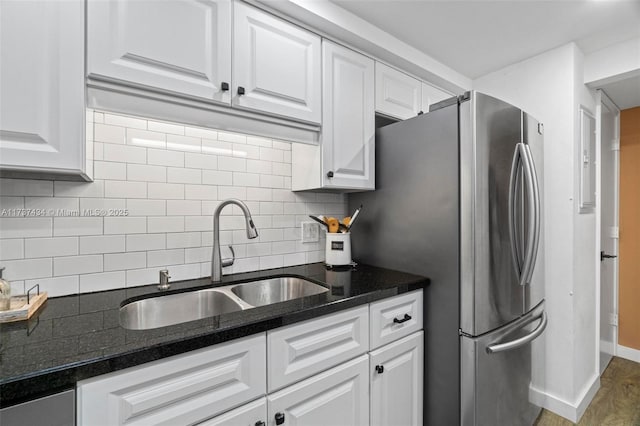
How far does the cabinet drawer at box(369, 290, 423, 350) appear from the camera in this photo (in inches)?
53.4

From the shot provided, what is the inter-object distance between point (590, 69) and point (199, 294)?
2804 mm

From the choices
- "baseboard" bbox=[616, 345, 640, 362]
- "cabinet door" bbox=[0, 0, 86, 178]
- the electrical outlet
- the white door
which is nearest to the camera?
"cabinet door" bbox=[0, 0, 86, 178]

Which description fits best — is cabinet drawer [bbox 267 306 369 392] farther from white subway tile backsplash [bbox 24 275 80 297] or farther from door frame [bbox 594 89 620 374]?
door frame [bbox 594 89 620 374]

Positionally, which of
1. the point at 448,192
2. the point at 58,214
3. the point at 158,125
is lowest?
the point at 58,214

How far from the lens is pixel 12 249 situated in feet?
3.75

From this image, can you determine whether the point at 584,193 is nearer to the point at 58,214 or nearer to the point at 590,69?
the point at 590,69

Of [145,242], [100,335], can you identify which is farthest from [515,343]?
[145,242]

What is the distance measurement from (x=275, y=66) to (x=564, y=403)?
8.61 ft

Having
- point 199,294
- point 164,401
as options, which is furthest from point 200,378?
point 199,294

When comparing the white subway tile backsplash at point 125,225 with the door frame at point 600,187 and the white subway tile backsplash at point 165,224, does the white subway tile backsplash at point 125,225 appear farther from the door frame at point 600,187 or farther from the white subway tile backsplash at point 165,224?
the door frame at point 600,187

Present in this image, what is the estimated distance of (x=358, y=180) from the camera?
1786 millimetres

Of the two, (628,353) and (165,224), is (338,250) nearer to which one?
(165,224)

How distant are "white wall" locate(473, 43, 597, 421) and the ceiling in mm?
159

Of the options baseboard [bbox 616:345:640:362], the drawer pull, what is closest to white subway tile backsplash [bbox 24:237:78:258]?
the drawer pull
